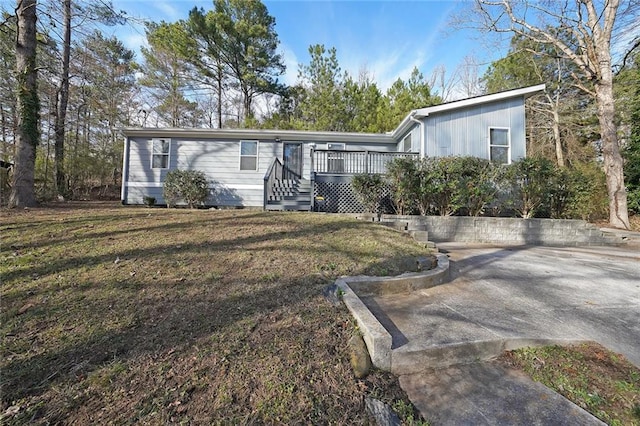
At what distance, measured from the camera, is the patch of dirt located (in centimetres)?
142

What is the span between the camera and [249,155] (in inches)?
435

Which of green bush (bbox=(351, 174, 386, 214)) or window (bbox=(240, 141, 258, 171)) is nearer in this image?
green bush (bbox=(351, 174, 386, 214))

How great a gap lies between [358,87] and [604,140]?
478 inches

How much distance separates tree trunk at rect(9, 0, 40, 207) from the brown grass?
4.17m

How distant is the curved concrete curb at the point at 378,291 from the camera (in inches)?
69.5

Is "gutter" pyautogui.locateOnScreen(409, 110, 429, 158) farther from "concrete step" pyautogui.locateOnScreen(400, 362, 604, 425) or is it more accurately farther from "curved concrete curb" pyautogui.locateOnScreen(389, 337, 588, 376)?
"concrete step" pyautogui.locateOnScreen(400, 362, 604, 425)

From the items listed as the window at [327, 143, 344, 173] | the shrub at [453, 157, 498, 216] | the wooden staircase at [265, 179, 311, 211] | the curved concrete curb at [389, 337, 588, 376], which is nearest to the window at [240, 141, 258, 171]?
the wooden staircase at [265, 179, 311, 211]

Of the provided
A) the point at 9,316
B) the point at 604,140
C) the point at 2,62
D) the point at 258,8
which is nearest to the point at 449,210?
the point at 604,140

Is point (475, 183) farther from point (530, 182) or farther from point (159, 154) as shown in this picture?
point (159, 154)

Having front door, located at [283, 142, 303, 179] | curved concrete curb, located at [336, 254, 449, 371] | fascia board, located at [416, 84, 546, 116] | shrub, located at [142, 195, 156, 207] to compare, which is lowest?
curved concrete curb, located at [336, 254, 449, 371]

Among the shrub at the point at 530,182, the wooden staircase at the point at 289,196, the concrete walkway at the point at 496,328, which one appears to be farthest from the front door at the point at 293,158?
the concrete walkway at the point at 496,328

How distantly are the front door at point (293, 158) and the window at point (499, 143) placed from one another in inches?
267

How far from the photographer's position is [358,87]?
17.3 metres

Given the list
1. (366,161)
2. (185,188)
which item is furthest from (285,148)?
(185,188)
